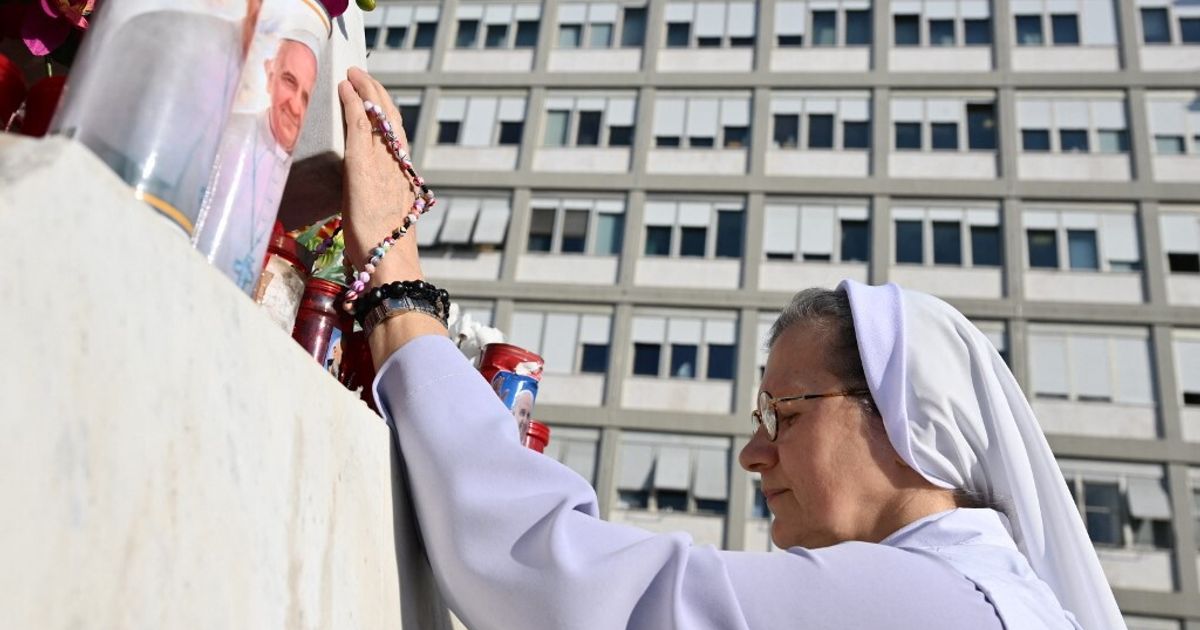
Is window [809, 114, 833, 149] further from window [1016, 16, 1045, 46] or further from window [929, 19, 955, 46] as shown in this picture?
window [1016, 16, 1045, 46]

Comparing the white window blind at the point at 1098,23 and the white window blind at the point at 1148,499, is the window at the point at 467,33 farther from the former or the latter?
the white window blind at the point at 1148,499

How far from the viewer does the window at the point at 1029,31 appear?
18750mm

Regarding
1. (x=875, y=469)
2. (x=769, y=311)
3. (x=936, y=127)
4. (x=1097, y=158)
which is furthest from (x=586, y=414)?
(x=875, y=469)

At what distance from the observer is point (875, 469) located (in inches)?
51.1

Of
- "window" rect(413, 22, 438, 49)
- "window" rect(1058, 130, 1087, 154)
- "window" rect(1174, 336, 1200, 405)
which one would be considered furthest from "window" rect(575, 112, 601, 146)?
"window" rect(1174, 336, 1200, 405)

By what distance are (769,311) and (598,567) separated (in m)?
16.9

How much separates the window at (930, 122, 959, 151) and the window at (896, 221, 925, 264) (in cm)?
145

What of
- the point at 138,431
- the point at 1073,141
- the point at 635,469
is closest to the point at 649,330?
the point at 635,469

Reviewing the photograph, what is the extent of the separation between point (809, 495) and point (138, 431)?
0.89 meters

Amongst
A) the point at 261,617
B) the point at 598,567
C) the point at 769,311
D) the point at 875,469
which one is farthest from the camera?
the point at 769,311

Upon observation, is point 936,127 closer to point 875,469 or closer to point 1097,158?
point 1097,158

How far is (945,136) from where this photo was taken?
1839 centimetres

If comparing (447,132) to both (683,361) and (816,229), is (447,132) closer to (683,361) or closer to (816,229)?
(683,361)

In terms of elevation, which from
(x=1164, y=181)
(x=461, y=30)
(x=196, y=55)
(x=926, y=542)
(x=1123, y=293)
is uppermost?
(x=461, y=30)
